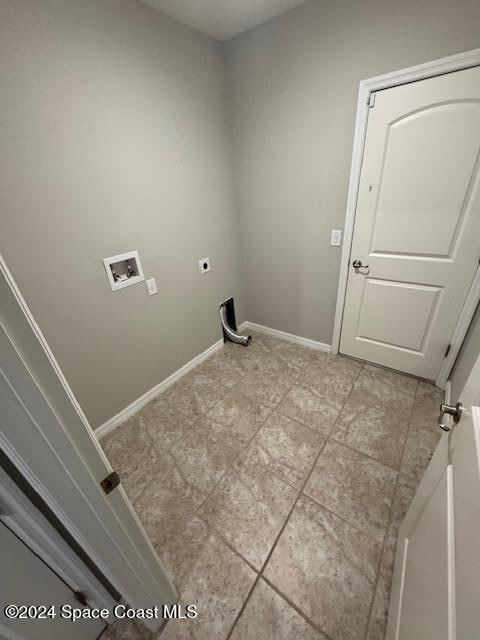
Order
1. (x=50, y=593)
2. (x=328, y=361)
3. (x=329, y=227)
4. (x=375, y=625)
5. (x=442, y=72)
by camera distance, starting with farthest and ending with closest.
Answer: (x=328, y=361) → (x=329, y=227) → (x=442, y=72) → (x=375, y=625) → (x=50, y=593)

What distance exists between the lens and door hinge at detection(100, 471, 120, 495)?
59 cm

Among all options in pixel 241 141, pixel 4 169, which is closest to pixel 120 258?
pixel 4 169

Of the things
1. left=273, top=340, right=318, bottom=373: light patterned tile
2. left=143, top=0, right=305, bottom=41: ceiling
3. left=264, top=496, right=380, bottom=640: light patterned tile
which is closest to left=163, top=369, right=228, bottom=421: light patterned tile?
left=273, top=340, right=318, bottom=373: light patterned tile

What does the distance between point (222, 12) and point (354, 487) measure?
2995 millimetres

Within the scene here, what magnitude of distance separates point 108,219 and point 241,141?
139 centimetres

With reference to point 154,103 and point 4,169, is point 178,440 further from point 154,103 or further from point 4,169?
point 154,103

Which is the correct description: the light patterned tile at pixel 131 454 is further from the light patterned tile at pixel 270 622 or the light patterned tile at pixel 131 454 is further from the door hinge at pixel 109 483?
Result: the door hinge at pixel 109 483

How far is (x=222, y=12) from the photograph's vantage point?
1538 mm

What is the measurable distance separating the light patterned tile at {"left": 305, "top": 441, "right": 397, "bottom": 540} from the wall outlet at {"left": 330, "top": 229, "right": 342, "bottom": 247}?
151 cm

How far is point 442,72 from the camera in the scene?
131 cm

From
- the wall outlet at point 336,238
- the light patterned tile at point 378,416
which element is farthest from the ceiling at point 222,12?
the light patterned tile at point 378,416

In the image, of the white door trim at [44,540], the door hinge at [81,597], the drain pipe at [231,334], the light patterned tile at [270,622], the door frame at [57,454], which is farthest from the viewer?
the drain pipe at [231,334]

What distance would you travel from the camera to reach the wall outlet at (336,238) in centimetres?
194

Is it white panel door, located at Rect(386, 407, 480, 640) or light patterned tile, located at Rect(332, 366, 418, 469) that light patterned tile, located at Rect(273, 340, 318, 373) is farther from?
white panel door, located at Rect(386, 407, 480, 640)
